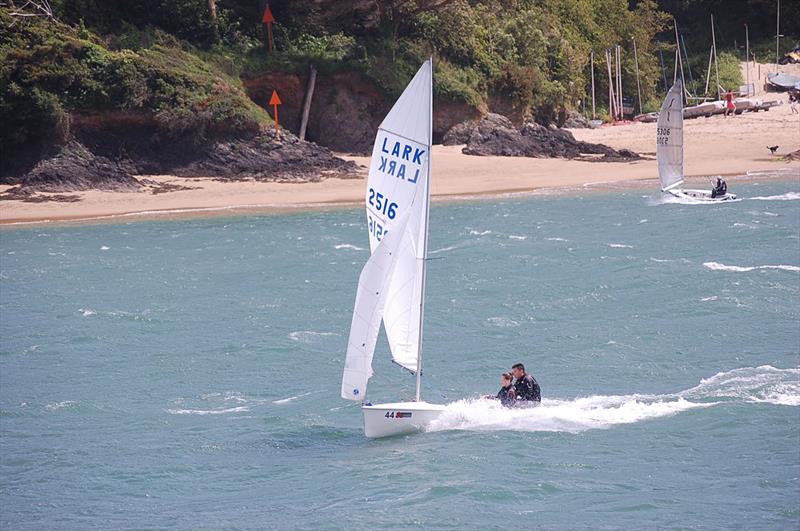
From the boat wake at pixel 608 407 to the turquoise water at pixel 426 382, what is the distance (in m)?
0.06

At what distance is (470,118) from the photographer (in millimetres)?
54375

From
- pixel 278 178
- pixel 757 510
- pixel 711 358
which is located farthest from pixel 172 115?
pixel 757 510

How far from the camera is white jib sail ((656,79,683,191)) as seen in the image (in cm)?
4169

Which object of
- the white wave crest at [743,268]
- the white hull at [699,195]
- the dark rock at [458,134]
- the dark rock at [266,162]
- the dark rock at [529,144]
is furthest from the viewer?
the dark rock at [458,134]

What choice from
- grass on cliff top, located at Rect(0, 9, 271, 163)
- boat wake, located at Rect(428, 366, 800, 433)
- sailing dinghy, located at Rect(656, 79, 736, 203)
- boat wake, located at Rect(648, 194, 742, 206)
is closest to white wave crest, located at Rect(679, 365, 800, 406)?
boat wake, located at Rect(428, 366, 800, 433)

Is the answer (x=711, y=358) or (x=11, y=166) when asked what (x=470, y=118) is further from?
(x=711, y=358)

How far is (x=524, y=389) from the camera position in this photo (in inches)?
765

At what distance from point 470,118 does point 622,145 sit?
7643 millimetres

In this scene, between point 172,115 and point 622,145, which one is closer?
point 172,115

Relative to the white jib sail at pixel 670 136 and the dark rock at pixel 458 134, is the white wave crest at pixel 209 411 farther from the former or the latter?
the dark rock at pixel 458 134

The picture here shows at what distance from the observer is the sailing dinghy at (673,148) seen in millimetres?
41750

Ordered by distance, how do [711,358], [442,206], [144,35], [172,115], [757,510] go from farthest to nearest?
[144,35], [172,115], [442,206], [711,358], [757,510]

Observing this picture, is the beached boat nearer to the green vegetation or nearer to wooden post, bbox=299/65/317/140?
the green vegetation

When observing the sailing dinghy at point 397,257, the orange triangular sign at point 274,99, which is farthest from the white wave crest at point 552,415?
the orange triangular sign at point 274,99
